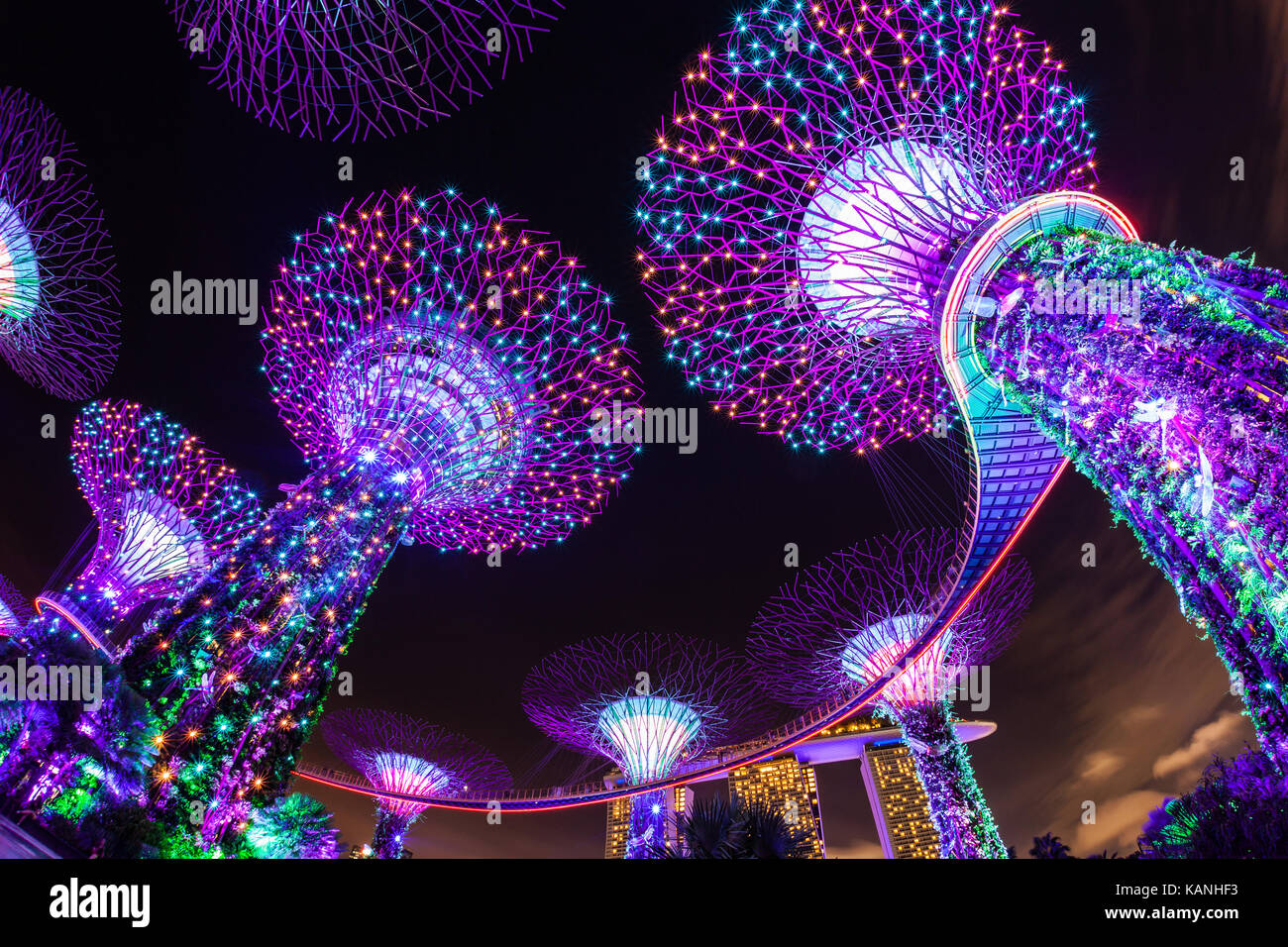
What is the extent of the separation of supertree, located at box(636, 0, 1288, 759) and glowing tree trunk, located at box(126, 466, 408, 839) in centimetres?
838

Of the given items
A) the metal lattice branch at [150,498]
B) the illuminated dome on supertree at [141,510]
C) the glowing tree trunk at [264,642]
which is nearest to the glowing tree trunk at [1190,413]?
the glowing tree trunk at [264,642]

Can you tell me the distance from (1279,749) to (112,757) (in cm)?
1332

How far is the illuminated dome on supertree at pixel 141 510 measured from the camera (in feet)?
61.9

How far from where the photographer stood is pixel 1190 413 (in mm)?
6832

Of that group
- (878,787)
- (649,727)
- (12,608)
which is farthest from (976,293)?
(878,787)

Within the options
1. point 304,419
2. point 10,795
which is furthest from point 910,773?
point 10,795

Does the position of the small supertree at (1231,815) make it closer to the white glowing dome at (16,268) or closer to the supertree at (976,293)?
the supertree at (976,293)

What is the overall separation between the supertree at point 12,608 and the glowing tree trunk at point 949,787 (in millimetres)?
30926

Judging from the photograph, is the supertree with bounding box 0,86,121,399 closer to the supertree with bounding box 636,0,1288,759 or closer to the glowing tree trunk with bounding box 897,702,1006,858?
the supertree with bounding box 636,0,1288,759

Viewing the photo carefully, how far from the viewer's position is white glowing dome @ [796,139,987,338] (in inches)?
410
